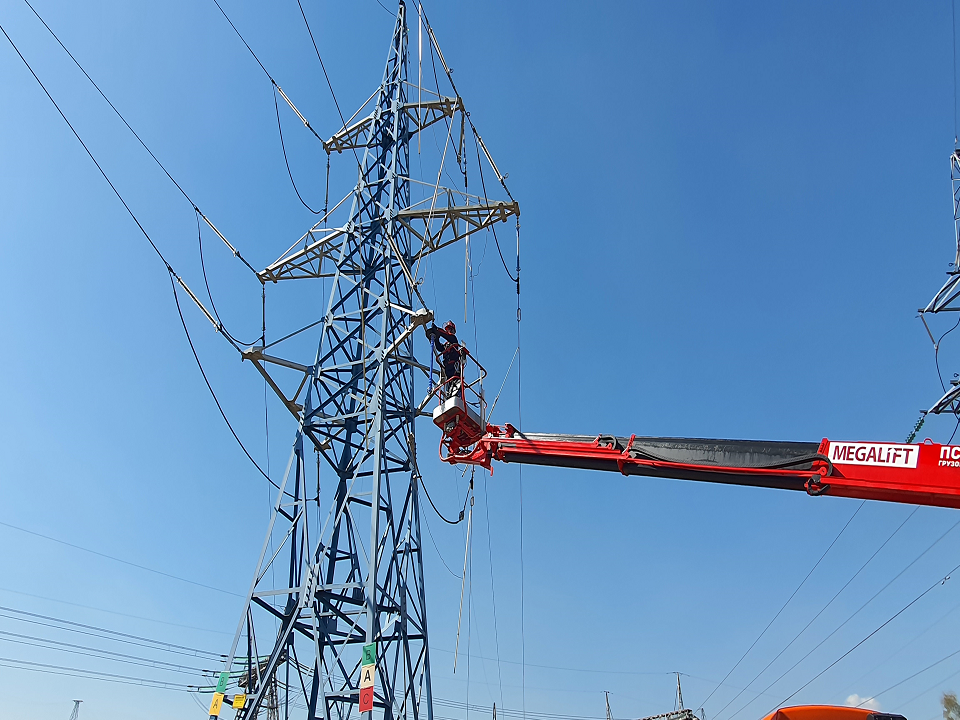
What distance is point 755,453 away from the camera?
10.2 metres

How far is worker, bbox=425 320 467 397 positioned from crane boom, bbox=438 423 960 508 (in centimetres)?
88

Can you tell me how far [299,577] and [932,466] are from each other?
10918 millimetres

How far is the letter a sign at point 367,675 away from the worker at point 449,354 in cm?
475

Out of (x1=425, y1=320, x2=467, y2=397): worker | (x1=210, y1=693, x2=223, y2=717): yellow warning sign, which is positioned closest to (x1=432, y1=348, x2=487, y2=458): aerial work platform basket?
(x1=425, y1=320, x2=467, y2=397): worker

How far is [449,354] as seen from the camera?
13719mm

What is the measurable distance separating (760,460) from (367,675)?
7187mm

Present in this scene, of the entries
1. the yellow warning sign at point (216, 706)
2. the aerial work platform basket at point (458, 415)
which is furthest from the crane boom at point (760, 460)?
the yellow warning sign at point (216, 706)

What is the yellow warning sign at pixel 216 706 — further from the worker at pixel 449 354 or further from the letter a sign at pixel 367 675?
the worker at pixel 449 354

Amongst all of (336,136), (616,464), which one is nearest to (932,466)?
(616,464)

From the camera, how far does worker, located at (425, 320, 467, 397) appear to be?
43.5 feet

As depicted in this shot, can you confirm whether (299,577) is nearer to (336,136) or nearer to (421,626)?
(421,626)

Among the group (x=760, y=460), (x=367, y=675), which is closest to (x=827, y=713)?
(x=760, y=460)

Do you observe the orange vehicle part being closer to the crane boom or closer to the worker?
the crane boom

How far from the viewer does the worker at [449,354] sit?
43.5ft
